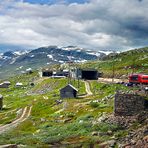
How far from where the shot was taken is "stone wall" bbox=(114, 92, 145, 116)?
65875 mm

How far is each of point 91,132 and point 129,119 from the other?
6.94 metres

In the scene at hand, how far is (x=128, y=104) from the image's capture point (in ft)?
218

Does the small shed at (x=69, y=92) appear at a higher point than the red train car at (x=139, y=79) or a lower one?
lower

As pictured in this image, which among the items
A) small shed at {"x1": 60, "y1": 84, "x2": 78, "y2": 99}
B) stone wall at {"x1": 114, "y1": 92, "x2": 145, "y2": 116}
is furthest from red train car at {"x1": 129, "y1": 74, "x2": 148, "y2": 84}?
stone wall at {"x1": 114, "y1": 92, "x2": 145, "y2": 116}

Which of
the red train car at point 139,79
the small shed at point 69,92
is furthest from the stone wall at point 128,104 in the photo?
the red train car at point 139,79

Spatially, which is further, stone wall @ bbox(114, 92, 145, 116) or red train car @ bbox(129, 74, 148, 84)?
red train car @ bbox(129, 74, 148, 84)

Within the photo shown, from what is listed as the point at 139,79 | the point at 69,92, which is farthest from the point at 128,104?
the point at 139,79

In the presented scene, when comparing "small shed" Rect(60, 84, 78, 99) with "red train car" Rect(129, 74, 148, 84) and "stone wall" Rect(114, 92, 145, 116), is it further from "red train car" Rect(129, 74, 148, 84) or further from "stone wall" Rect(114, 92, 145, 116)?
"stone wall" Rect(114, 92, 145, 116)

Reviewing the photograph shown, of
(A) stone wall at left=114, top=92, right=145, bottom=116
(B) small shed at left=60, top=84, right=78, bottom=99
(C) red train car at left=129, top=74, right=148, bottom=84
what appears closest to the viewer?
(A) stone wall at left=114, top=92, right=145, bottom=116

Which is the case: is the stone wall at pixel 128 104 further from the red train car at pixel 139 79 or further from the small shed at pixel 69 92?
the red train car at pixel 139 79

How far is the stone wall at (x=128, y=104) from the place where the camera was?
65875 mm

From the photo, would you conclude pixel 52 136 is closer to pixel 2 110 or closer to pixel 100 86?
pixel 2 110

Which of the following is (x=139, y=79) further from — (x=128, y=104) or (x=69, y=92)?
(x=128, y=104)

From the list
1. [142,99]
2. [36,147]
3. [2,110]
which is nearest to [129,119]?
[142,99]
